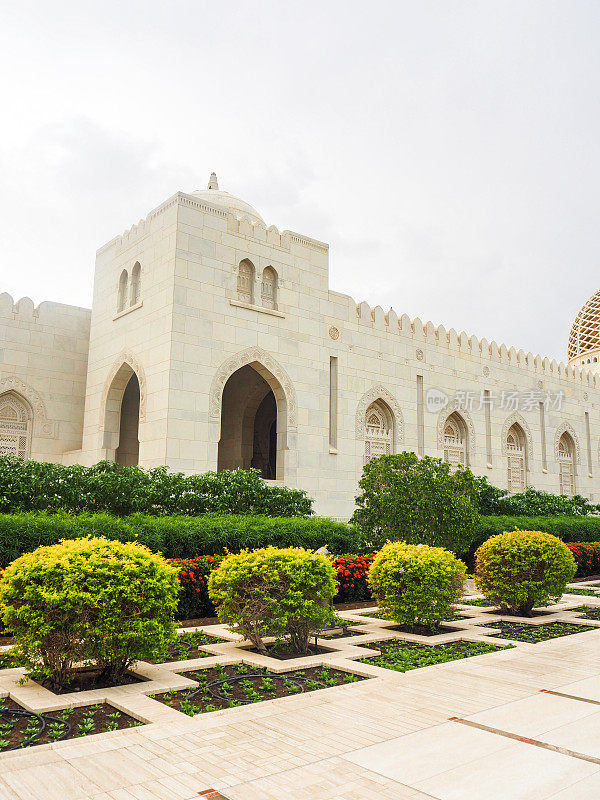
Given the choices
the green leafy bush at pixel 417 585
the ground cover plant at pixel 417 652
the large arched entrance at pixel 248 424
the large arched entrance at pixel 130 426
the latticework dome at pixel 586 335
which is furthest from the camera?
the latticework dome at pixel 586 335

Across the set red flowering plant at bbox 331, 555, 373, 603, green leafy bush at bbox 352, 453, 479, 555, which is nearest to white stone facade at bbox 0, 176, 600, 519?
green leafy bush at bbox 352, 453, 479, 555

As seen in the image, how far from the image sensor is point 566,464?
2578cm

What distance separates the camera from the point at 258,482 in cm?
1259

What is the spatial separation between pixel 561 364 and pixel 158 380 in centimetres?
1773

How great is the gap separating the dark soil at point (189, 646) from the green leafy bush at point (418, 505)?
15.2 feet

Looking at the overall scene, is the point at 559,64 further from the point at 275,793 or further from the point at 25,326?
the point at 25,326

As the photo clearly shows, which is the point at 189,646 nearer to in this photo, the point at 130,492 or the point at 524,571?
the point at 524,571

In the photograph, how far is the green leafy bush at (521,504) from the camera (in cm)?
1742

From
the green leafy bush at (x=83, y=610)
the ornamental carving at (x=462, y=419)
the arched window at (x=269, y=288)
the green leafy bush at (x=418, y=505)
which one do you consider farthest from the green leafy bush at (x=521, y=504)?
the green leafy bush at (x=83, y=610)

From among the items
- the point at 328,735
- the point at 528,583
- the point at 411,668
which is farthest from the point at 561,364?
the point at 328,735

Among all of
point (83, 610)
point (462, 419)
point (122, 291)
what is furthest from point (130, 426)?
point (83, 610)

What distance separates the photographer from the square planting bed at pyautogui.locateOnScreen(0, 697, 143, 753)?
3750mm

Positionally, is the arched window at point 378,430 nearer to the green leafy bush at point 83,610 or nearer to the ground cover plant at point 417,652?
the ground cover plant at point 417,652

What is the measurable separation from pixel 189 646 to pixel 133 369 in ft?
33.8
